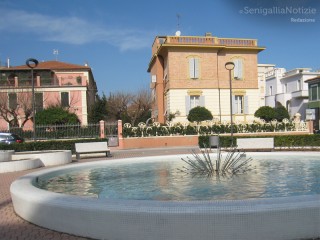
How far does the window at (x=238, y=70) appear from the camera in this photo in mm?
36469

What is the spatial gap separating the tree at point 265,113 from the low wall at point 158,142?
9.87 meters

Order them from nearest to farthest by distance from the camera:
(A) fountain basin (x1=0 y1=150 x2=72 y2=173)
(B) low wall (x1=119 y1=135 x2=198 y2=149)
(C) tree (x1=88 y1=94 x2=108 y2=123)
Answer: (A) fountain basin (x1=0 y1=150 x2=72 y2=173), (B) low wall (x1=119 y1=135 x2=198 y2=149), (C) tree (x1=88 y1=94 x2=108 y2=123)

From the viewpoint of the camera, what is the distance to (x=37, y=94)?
4831cm

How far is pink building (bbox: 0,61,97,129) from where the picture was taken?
44.4m

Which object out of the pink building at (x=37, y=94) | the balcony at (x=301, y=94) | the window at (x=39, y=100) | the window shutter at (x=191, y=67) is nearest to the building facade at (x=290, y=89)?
the balcony at (x=301, y=94)

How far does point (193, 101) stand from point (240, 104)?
16.5 ft

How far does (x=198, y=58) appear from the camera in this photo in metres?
35.5

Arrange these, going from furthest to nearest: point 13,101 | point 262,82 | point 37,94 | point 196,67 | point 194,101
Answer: point 262,82, point 37,94, point 13,101, point 194,101, point 196,67

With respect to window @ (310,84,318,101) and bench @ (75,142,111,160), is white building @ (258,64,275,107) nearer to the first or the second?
window @ (310,84,318,101)

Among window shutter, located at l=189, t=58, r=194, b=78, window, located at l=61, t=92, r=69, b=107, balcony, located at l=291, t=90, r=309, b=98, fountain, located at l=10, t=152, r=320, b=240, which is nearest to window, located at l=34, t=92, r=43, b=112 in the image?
window, located at l=61, t=92, r=69, b=107

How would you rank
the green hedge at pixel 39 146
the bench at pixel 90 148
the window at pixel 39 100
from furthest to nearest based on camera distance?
the window at pixel 39 100 < the green hedge at pixel 39 146 < the bench at pixel 90 148

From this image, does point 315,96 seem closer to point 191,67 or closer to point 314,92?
point 314,92

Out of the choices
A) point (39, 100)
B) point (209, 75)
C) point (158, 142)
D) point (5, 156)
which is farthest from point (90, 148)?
point (39, 100)

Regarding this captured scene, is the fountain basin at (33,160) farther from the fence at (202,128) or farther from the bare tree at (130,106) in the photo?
the bare tree at (130,106)
